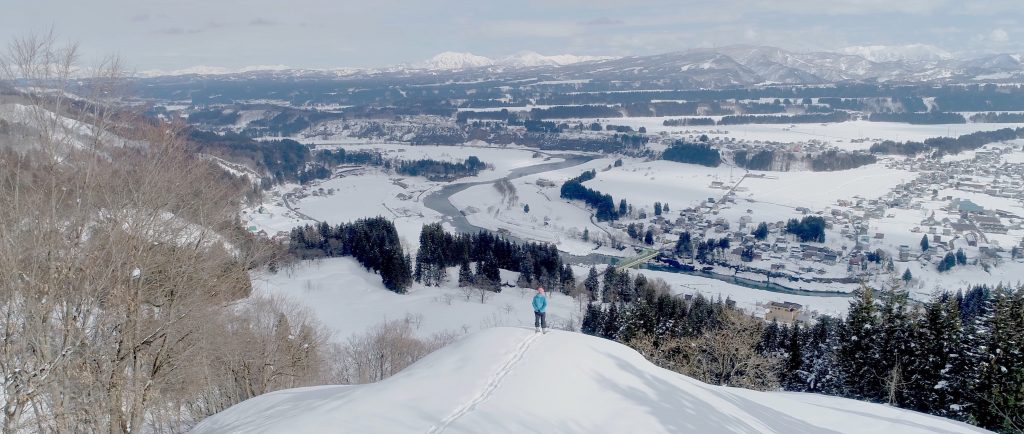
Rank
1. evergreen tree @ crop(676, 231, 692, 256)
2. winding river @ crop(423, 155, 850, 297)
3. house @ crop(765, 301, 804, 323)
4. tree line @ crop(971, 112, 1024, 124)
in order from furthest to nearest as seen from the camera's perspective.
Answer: tree line @ crop(971, 112, 1024, 124) → evergreen tree @ crop(676, 231, 692, 256) → winding river @ crop(423, 155, 850, 297) → house @ crop(765, 301, 804, 323)

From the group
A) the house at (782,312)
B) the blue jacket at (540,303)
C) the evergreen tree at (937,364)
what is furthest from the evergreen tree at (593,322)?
the blue jacket at (540,303)

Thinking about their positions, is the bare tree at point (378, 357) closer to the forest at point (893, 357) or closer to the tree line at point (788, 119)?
the forest at point (893, 357)

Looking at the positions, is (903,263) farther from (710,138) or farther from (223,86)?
(223,86)

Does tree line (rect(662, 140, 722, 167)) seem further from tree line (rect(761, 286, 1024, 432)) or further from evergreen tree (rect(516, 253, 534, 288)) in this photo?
tree line (rect(761, 286, 1024, 432))

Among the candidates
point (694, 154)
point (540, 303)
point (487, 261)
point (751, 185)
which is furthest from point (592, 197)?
point (540, 303)

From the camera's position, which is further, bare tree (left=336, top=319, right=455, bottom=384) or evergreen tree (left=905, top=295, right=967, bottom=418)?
bare tree (left=336, top=319, right=455, bottom=384)

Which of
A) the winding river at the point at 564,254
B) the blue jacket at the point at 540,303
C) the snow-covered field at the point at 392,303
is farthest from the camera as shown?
the winding river at the point at 564,254

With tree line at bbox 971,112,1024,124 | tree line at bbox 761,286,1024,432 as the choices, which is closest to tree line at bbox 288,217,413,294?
tree line at bbox 761,286,1024,432
